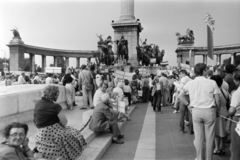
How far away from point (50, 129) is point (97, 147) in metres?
1.54

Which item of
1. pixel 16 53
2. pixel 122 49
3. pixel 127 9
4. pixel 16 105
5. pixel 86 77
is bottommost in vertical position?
pixel 16 105

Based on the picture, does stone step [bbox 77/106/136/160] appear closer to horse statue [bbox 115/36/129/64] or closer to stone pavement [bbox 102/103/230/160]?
stone pavement [bbox 102/103/230/160]

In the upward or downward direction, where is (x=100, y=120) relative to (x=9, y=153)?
downward

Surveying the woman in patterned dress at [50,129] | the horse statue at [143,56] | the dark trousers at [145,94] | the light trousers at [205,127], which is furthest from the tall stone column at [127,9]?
the woman in patterned dress at [50,129]

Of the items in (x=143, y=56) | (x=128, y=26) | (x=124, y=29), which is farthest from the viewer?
(x=143, y=56)

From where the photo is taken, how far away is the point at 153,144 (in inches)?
206

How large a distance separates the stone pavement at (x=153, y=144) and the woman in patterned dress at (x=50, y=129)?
51.1 inches

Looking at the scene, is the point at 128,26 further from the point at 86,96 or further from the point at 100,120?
the point at 100,120

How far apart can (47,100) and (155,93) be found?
6761 millimetres

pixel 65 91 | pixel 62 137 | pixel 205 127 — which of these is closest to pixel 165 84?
pixel 65 91

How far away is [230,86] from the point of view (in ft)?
16.6

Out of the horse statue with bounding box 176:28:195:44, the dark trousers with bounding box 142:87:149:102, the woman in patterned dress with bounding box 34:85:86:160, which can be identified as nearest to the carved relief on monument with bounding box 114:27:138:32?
the dark trousers with bounding box 142:87:149:102

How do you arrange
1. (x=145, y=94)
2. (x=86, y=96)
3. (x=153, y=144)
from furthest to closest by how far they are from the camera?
(x=145, y=94) → (x=86, y=96) → (x=153, y=144)

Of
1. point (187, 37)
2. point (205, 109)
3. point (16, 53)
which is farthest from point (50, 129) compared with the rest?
point (187, 37)
